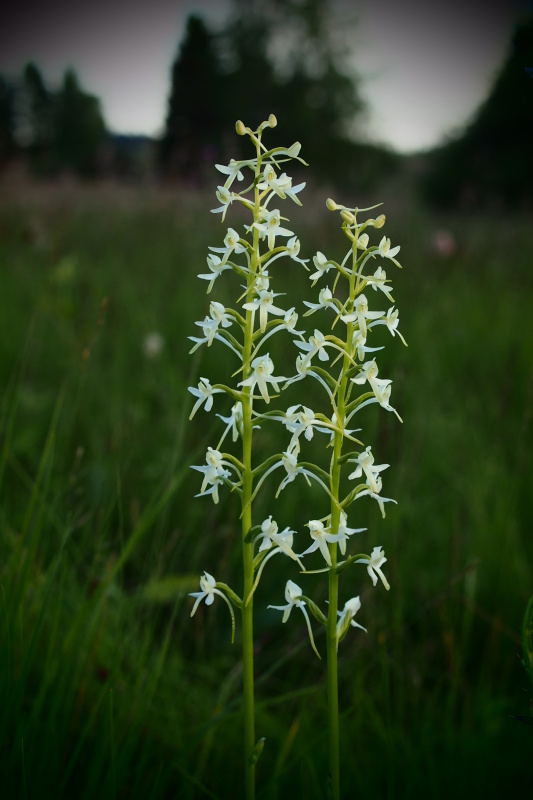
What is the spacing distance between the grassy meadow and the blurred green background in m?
0.01

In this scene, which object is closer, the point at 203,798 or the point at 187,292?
the point at 203,798

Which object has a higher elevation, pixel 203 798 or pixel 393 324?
pixel 393 324

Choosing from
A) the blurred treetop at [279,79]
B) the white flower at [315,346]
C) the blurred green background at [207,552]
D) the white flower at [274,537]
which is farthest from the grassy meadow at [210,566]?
the blurred treetop at [279,79]

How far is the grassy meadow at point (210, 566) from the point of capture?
170 centimetres

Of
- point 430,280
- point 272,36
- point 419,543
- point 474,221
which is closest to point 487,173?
point 474,221

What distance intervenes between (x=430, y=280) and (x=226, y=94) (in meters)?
19.0

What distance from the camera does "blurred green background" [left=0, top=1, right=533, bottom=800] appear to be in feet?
5.63

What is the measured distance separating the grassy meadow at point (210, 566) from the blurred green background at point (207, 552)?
0.01 m

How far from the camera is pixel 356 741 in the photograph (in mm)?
2002

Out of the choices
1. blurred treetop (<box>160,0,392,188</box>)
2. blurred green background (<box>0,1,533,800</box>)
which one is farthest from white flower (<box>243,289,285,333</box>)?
blurred treetop (<box>160,0,392,188</box>)

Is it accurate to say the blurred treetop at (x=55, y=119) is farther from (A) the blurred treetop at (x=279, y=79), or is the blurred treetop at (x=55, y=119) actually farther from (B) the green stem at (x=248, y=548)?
(B) the green stem at (x=248, y=548)

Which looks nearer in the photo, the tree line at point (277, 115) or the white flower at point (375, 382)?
the white flower at point (375, 382)

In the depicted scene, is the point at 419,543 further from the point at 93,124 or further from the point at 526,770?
the point at 93,124

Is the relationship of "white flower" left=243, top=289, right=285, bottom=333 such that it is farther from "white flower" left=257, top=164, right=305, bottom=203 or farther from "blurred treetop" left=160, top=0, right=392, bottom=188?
"blurred treetop" left=160, top=0, right=392, bottom=188
